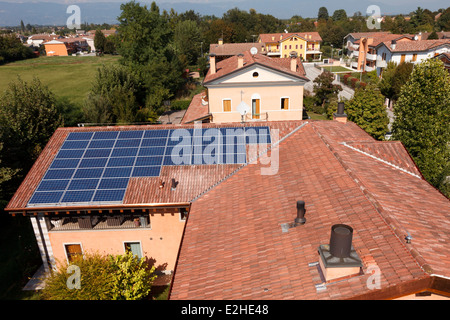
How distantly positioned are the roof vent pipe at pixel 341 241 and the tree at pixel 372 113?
95.8ft

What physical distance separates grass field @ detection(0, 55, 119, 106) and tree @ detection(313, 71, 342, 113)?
5051 centimetres

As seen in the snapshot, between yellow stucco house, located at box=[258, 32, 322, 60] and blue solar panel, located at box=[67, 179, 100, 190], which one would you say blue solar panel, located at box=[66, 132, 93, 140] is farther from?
yellow stucco house, located at box=[258, 32, 322, 60]

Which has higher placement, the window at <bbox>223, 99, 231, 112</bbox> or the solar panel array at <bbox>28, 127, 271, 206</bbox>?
the solar panel array at <bbox>28, 127, 271, 206</bbox>

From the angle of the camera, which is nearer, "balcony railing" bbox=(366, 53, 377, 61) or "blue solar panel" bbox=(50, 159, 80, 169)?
"blue solar panel" bbox=(50, 159, 80, 169)

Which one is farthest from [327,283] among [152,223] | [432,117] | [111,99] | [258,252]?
[111,99]

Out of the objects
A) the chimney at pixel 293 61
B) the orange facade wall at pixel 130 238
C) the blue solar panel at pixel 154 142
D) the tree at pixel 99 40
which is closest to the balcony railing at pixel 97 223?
the orange facade wall at pixel 130 238

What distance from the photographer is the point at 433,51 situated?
224ft

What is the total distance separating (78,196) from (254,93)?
83.3 ft

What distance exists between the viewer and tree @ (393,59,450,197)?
24.0 metres

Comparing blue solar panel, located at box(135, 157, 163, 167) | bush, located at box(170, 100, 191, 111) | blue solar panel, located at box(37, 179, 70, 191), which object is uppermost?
blue solar panel, located at box(135, 157, 163, 167)

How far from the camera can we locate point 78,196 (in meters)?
16.1

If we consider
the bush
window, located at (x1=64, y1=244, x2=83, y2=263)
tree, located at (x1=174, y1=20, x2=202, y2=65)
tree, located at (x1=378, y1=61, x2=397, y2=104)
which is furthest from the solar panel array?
tree, located at (x1=174, y1=20, x2=202, y2=65)

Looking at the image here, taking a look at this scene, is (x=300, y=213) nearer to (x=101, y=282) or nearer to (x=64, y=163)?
(x=101, y=282)
